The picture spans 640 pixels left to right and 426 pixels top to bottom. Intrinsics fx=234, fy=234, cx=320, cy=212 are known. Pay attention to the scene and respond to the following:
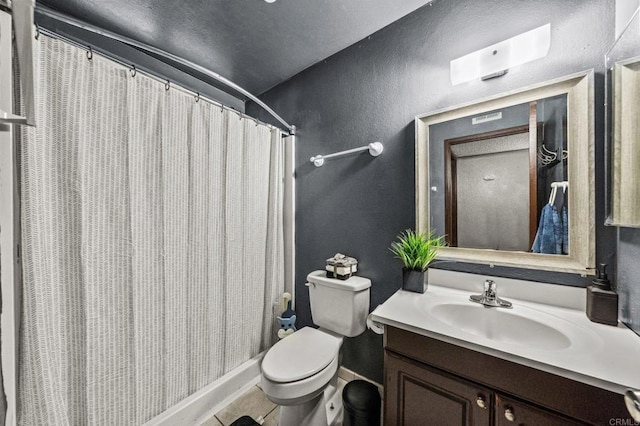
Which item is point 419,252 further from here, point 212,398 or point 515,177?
point 212,398

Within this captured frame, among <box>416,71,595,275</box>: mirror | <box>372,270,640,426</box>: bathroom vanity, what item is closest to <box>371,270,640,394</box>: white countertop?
<box>372,270,640,426</box>: bathroom vanity

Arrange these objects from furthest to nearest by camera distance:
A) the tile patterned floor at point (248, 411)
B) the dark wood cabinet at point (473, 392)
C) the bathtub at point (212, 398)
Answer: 1. the tile patterned floor at point (248, 411)
2. the bathtub at point (212, 398)
3. the dark wood cabinet at point (473, 392)

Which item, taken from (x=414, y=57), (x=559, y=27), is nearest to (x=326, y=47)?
(x=414, y=57)

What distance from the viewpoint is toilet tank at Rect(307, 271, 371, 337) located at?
1.38m

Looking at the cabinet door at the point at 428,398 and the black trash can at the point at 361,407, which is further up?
the cabinet door at the point at 428,398

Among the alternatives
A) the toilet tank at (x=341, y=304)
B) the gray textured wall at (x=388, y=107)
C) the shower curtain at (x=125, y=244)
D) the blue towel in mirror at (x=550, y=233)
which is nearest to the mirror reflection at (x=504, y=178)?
the blue towel in mirror at (x=550, y=233)

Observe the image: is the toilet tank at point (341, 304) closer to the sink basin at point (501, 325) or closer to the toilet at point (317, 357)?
the toilet at point (317, 357)

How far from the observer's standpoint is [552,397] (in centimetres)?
64

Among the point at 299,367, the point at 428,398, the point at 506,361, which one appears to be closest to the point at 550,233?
the point at 506,361

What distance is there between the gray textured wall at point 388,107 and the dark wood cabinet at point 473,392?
0.51 metres

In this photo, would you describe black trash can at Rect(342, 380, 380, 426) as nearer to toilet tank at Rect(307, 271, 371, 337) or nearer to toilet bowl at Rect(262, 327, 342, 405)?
toilet bowl at Rect(262, 327, 342, 405)

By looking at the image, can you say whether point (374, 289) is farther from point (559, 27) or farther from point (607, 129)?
point (559, 27)

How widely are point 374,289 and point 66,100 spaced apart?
173 cm

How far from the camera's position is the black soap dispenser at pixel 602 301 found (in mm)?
808
